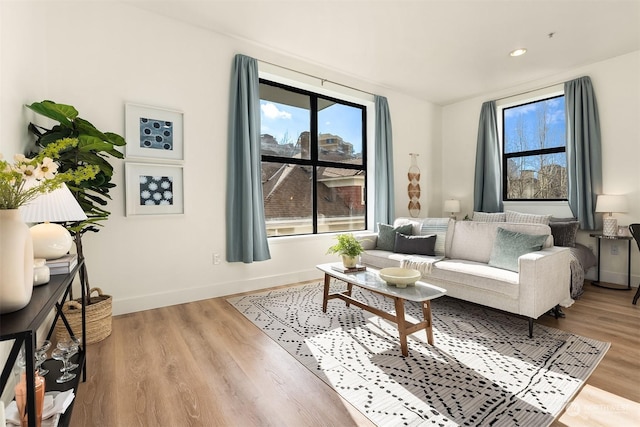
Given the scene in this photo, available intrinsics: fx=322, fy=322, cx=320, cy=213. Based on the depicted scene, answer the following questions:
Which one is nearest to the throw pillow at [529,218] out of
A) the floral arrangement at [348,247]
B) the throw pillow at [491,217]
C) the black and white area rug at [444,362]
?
the throw pillow at [491,217]

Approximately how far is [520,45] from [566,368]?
133 inches

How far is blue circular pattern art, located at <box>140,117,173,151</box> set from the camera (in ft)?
9.87

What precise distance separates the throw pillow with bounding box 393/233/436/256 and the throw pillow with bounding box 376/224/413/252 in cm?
11

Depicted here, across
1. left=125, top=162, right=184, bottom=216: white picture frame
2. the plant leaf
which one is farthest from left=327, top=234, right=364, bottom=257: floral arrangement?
the plant leaf

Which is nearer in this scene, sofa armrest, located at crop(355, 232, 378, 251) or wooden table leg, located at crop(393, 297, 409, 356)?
wooden table leg, located at crop(393, 297, 409, 356)

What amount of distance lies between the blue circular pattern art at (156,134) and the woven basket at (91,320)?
57.1 inches

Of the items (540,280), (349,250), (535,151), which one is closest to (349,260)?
(349,250)

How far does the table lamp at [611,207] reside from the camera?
146 inches

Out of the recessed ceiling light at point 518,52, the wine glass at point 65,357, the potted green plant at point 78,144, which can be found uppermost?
the recessed ceiling light at point 518,52

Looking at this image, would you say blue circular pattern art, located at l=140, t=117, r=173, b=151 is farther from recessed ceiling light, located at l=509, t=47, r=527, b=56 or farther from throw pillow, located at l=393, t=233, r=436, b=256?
recessed ceiling light, located at l=509, t=47, r=527, b=56

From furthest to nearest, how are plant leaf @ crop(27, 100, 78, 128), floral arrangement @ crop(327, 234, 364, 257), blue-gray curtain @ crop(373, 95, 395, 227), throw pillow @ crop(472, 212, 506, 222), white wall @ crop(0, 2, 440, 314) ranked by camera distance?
blue-gray curtain @ crop(373, 95, 395, 227)
throw pillow @ crop(472, 212, 506, 222)
floral arrangement @ crop(327, 234, 364, 257)
white wall @ crop(0, 2, 440, 314)
plant leaf @ crop(27, 100, 78, 128)

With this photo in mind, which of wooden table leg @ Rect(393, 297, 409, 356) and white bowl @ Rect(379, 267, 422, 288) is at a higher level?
white bowl @ Rect(379, 267, 422, 288)

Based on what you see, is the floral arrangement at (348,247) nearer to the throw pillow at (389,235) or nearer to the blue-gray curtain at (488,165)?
the throw pillow at (389,235)

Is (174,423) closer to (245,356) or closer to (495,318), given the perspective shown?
(245,356)
